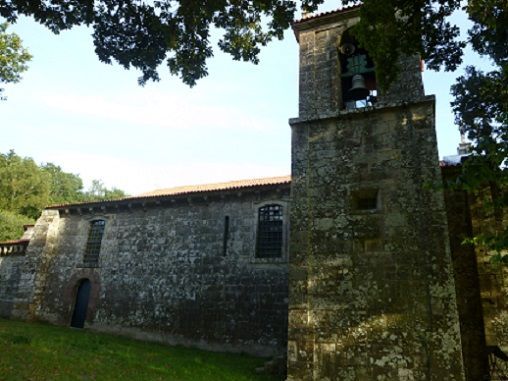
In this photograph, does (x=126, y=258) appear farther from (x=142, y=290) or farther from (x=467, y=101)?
(x=467, y=101)

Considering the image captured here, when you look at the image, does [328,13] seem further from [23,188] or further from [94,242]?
[23,188]

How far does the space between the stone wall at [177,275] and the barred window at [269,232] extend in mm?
251

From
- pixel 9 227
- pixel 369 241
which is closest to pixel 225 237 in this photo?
pixel 369 241

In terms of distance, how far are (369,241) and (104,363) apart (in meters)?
6.06

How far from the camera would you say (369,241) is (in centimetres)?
700

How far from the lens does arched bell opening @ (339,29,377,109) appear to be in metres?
8.70

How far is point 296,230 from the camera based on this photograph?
7520mm

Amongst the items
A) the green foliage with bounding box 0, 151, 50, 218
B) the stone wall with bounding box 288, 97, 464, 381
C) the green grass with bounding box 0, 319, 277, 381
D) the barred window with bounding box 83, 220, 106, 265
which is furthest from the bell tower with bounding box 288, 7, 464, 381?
the green foliage with bounding box 0, 151, 50, 218

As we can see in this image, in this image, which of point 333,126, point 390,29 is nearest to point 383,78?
point 390,29

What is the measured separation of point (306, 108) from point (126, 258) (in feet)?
34.3

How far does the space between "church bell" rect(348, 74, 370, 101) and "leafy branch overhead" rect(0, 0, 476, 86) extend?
1517 millimetres

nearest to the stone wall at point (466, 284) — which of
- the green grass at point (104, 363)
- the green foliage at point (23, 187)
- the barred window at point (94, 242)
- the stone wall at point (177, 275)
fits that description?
the green grass at point (104, 363)

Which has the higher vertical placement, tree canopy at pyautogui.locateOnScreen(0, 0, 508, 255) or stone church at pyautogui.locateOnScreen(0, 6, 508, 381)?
tree canopy at pyautogui.locateOnScreen(0, 0, 508, 255)

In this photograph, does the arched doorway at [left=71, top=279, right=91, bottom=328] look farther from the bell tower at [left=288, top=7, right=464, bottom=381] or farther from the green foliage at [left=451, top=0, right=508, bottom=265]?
the green foliage at [left=451, top=0, right=508, bottom=265]
